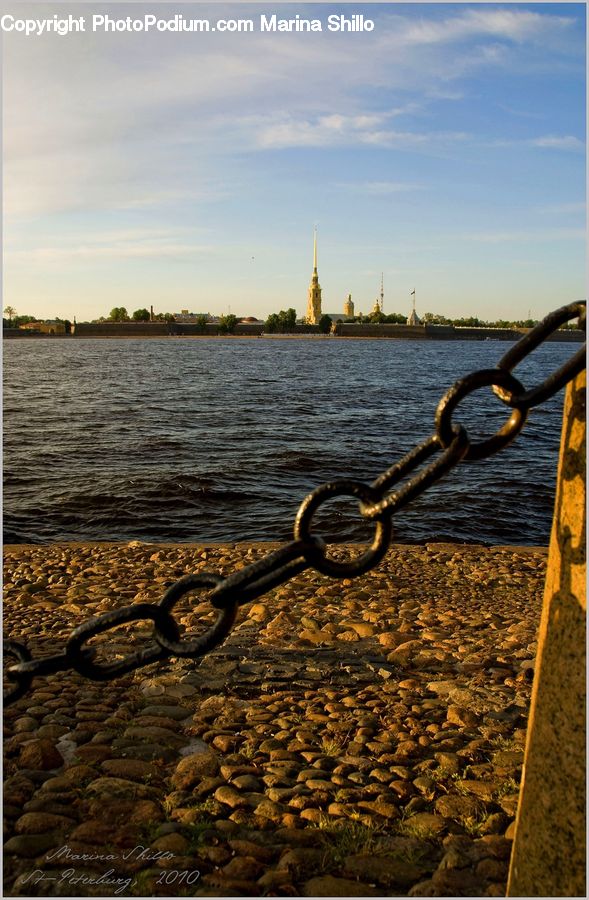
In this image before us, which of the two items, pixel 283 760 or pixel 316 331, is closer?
pixel 283 760

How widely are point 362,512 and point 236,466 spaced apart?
1406 cm

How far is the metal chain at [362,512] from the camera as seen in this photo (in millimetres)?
1449

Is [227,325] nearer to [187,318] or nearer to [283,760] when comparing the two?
[187,318]

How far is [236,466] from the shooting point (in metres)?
15.5

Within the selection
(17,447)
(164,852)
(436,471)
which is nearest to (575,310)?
(436,471)

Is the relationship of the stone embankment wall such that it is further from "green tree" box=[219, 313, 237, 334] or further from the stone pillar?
the stone pillar

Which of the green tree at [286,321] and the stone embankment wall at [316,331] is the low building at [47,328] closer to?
the stone embankment wall at [316,331]

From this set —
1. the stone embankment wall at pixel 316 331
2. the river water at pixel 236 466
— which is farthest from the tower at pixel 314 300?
the river water at pixel 236 466

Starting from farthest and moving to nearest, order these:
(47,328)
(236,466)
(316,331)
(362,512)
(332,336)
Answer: (47,328) < (316,331) < (332,336) < (236,466) < (362,512)

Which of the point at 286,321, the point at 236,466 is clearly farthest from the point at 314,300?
the point at 236,466

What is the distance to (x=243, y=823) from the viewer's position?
98.1 inches

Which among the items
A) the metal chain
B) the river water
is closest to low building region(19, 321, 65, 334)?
the river water

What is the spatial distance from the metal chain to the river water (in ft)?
25.9

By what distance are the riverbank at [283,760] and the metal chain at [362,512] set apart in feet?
3.17
